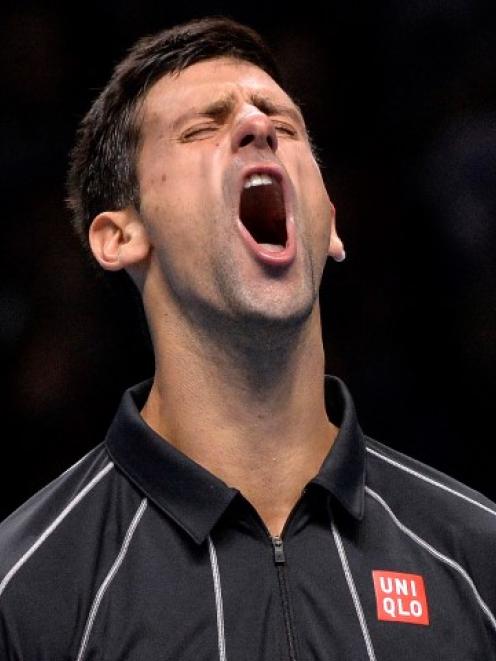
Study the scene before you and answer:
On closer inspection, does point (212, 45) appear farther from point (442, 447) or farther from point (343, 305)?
point (442, 447)

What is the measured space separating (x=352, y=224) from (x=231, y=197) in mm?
1596

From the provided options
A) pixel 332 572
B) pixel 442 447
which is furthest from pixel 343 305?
pixel 332 572

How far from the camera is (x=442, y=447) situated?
384 cm

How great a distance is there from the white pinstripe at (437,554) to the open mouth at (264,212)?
547 millimetres

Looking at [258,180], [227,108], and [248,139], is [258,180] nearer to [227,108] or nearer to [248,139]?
[248,139]

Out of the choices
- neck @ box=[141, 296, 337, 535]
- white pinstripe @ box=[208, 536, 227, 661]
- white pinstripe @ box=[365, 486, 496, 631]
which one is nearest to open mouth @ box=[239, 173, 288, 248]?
neck @ box=[141, 296, 337, 535]

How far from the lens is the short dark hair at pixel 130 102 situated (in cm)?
268

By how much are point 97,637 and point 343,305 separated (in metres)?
1.98

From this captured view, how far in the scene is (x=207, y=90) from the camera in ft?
8.54

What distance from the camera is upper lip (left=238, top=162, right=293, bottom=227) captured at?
2449 millimetres

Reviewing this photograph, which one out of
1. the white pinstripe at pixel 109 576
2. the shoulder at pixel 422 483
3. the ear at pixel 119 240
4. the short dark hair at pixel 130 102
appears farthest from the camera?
the short dark hair at pixel 130 102

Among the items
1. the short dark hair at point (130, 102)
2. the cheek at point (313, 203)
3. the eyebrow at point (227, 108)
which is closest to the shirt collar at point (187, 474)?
the cheek at point (313, 203)

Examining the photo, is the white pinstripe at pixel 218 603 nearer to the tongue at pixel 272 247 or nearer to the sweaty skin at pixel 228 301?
the sweaty skin at pixel 228 301

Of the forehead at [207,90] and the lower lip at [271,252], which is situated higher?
the forehead at [207,90]
